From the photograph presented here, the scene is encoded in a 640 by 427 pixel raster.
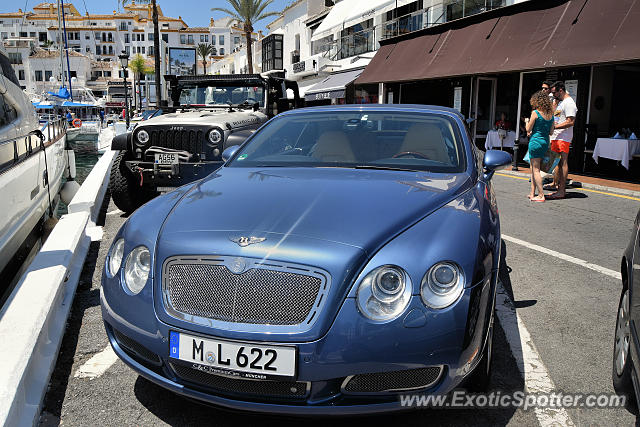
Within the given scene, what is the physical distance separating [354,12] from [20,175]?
21796 millimetres

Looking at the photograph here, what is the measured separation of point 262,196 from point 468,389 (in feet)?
4.47

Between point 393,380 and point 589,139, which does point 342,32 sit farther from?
point 393,380

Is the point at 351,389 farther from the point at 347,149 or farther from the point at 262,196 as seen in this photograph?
the point at 347,149

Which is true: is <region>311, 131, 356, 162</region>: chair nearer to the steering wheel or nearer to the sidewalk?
the steering wheel

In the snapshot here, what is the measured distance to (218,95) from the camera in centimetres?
980

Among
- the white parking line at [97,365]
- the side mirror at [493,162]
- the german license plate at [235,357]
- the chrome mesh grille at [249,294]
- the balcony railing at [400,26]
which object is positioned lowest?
the white parking line at [97,365]

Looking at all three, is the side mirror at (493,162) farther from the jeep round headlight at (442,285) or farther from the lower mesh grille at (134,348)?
the lower mesh grille at (134,348)

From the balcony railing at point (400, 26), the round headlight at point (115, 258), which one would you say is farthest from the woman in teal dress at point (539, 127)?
the balcony railing at point (400, 26)

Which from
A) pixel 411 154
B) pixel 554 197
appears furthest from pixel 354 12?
pixel 411 154

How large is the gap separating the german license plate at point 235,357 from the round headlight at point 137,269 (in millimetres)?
319

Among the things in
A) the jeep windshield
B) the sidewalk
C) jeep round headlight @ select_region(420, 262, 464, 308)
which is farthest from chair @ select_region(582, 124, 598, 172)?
jeep round headlight @ select_region(420, 262, 464, 308)

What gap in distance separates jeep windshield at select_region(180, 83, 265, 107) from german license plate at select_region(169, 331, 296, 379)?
308 inches

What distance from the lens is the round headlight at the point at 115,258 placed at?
2571 millimetres

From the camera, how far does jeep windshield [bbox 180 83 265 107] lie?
9.71m
